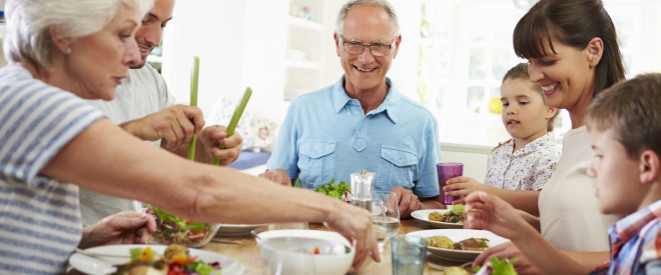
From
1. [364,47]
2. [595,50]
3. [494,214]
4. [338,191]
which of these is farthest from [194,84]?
[364,47]

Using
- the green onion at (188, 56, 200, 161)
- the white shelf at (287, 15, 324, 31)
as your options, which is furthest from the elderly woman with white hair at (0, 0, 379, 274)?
the white shelf at (287, 15, 324, 31)

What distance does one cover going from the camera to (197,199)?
1127 millimetres

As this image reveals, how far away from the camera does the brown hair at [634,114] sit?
1.19 m

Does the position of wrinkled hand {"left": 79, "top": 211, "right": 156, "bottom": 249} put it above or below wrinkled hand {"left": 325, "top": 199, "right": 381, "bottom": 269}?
below

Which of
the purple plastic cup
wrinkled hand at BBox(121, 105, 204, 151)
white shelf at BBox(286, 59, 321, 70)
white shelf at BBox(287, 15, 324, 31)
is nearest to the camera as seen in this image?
wrinkled hand at BBox(121, 105, 204, 151)

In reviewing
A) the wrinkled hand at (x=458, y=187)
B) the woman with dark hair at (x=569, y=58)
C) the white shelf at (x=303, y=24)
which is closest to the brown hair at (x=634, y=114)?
the woman with dark hair at (x=569, y=58)

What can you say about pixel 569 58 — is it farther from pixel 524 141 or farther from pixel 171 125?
pixel 524 141

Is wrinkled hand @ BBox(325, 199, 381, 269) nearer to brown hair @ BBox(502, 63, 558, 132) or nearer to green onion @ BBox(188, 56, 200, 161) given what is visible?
green onion @ BBox(188, 56, 200, 161)

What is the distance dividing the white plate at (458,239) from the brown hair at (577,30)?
0.54 m

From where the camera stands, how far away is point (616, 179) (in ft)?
4.09

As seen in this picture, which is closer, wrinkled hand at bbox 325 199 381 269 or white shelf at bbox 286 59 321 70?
wrinkled hand at bbox 325 199 381 269

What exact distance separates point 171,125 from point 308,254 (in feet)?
2.35

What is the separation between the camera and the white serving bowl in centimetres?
103

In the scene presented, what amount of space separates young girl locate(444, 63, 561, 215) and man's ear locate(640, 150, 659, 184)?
5.25ft
